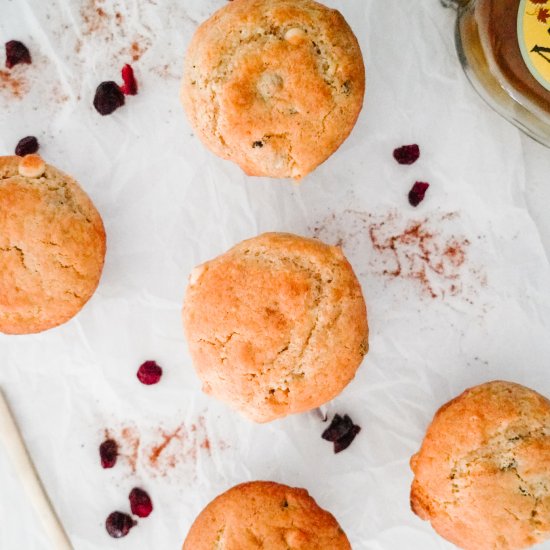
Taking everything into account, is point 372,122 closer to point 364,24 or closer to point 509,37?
point 364,24

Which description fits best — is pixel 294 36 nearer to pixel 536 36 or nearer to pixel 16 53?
pixel 536 36

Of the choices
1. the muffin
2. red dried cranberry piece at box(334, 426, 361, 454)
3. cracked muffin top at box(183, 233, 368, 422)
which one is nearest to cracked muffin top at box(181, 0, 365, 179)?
cracked muffin top at box(183, 233, 368, 422)

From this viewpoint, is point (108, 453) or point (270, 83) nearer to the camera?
point (270, 83)

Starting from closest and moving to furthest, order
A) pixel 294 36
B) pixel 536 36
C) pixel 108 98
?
pixel 294 36 < pixel 536 36 < pixel 108 98

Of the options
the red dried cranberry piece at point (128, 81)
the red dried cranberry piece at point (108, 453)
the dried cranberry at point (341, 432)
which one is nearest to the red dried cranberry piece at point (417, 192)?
the dried cranberry at point (341, 432)

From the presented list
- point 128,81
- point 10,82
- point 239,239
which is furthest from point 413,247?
point 10,82

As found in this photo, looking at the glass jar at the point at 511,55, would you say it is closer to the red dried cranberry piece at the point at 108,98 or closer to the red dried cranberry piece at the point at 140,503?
the red dried cranberry piece at the point at 108,98

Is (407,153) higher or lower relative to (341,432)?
higher
